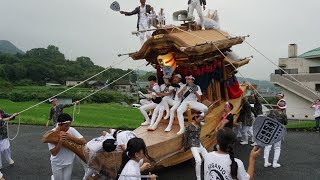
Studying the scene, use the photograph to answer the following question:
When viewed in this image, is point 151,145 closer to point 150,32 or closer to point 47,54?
point 150,32

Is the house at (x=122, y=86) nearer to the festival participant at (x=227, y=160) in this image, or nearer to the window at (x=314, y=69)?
the window at (x=314, y=69)

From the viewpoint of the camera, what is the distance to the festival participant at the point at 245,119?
1210cm

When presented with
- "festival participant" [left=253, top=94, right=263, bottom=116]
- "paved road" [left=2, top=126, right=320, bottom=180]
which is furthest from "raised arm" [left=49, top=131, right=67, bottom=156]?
"festival participant" [left=253, top=94, right=263, bottom=116]

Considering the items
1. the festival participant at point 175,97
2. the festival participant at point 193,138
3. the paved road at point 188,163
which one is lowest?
the paved road at point 188,163

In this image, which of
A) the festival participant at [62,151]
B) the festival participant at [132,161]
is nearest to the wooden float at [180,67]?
the festival participant at [62,151]

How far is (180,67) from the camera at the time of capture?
32.7ft

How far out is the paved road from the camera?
8.86 m

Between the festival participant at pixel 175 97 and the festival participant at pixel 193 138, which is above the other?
the festival participant at pixel 175 97

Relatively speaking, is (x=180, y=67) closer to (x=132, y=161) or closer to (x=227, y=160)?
(x=132, y=161)

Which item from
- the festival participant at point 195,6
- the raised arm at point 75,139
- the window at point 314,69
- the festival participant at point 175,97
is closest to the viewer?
the raised arm at point 75,139

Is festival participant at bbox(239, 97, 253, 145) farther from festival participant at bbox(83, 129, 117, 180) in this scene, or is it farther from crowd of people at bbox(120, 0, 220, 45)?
festival participant at bbox(83, 129, 117, 180)

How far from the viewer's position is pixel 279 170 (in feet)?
30.8

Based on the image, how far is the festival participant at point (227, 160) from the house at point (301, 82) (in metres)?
27.9

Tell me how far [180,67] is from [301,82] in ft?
83.6
